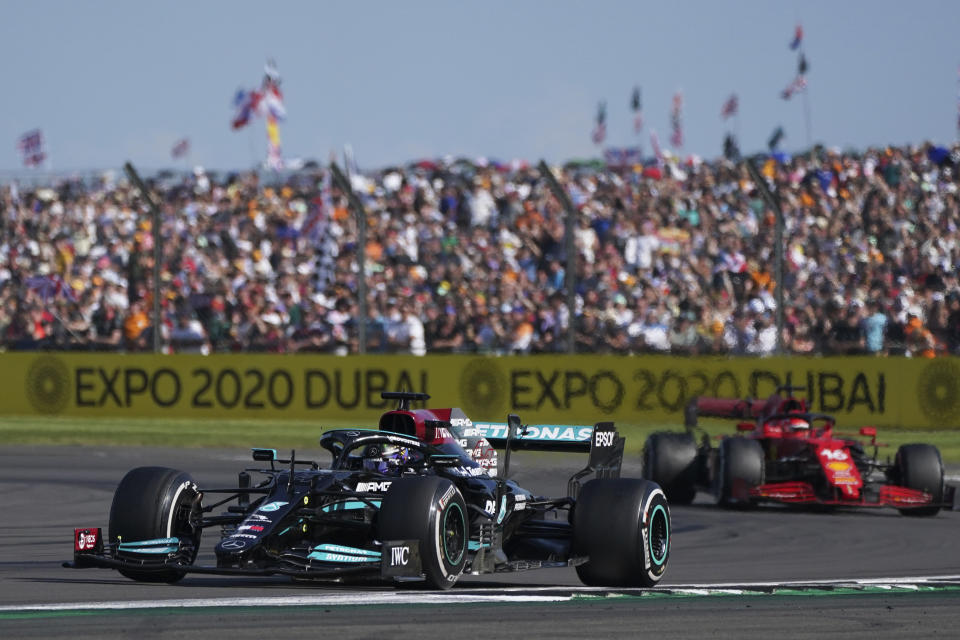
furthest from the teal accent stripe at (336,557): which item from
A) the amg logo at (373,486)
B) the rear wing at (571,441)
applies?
the rear wing at (571,441)

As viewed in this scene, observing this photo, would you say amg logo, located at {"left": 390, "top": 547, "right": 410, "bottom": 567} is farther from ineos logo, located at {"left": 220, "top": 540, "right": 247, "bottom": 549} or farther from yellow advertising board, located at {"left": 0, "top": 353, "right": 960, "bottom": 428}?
yellow advertising board, located at {"left": 0, "top": 353, "right": 960, "bottom": 428}

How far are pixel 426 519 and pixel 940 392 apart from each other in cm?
1568

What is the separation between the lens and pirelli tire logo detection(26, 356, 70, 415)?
25.6 metres

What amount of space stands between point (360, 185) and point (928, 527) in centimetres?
2147

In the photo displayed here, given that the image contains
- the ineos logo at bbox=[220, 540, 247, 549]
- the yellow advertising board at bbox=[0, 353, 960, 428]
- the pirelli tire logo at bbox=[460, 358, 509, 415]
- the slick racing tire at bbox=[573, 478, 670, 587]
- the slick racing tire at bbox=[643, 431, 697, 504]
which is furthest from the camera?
the pirelli tire logo at bbox=[460, 358, 509, 415]

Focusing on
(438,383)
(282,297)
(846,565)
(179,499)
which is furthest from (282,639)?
→ (282,297)

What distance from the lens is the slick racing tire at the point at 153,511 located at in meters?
9.39

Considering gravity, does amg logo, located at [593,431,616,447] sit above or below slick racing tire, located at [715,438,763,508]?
above

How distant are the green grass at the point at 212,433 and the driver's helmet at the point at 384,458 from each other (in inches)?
465

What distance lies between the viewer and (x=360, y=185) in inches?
1373

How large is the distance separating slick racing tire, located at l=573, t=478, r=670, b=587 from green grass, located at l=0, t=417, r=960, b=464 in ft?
40.5

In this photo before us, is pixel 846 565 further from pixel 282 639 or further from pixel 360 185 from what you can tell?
pixel 360 185

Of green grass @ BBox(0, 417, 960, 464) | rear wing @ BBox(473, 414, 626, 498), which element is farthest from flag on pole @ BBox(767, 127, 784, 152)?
rear wing @ BBox(473, 414, 626, 498)

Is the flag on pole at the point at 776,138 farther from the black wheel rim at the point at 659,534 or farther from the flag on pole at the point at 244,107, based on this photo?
the black wheel rim at the point at 659,534
